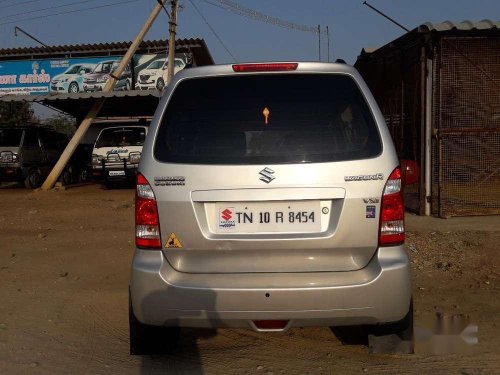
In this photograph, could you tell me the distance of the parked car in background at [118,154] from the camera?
50.4 ft

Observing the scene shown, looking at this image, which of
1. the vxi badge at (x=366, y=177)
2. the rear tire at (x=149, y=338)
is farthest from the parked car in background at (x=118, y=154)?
the vxi badge at (x=366, y=177)

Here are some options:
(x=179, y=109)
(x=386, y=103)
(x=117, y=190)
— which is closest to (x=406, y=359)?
(x=179, y=109)

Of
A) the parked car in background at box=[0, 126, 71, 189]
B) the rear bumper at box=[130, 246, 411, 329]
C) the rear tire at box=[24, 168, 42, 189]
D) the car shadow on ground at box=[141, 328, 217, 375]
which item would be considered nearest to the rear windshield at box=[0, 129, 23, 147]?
the parked car in background at box=[0, 126, 71, 189]

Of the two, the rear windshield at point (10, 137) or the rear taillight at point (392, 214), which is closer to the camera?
the rear taillight at point (392, 214)

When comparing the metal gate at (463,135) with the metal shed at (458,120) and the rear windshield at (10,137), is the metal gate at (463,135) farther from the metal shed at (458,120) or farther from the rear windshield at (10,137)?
the rear windshield at (10,137)

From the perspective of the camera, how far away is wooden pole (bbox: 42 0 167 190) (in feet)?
51.7

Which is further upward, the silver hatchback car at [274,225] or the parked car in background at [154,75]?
the parked car in background at [154,75]

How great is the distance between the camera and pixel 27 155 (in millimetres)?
16891

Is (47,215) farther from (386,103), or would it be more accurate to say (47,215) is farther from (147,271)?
(147,271)

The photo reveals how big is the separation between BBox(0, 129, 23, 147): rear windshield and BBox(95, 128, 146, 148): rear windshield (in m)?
2.79

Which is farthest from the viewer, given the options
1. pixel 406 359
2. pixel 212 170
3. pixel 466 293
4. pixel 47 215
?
pixel 47 215

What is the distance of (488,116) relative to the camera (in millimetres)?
9336

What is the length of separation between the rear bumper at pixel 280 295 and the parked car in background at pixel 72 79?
66.2 feet

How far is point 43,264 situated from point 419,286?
14.5 ft
